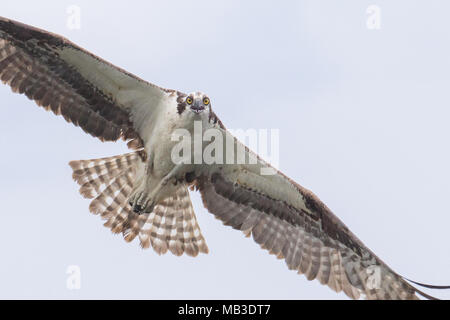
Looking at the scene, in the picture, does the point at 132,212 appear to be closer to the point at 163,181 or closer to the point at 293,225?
the point at 163,181

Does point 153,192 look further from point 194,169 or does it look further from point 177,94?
point 177,94

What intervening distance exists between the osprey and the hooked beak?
0.12 meters

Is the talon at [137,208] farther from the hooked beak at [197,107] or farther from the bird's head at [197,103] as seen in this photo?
the hooked beak at [197,107]

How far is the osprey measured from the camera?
1534cm

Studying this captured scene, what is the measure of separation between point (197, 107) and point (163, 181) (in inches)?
64.4

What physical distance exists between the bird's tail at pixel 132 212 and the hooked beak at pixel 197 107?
213cm

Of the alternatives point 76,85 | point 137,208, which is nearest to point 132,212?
Answer: point 137,208

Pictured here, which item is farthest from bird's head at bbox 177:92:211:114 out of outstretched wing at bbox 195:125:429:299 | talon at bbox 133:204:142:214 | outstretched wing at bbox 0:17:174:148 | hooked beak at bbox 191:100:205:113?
talon at bbox 133:204:142:214

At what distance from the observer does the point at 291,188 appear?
1593 cm

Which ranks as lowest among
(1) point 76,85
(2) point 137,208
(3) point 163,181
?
(2) point 137,208

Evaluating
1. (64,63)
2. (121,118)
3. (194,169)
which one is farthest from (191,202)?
(64,63)

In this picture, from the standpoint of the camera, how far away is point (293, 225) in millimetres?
16188

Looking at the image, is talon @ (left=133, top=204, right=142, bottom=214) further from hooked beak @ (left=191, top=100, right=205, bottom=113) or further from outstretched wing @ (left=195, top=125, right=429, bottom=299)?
hooked beak @ (left=191, top=100, right=205, bottom=113)

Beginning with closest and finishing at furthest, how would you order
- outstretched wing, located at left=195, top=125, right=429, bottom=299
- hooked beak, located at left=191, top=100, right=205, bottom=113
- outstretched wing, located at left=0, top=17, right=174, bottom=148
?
hooked beak, located at left=191, top=100, right=205, bottom=113 < outstretched wing, located at left=0, top=17, right=174, bottom=148 < outstretched wing, located at left=195, top=125, right=429, bottom=299
